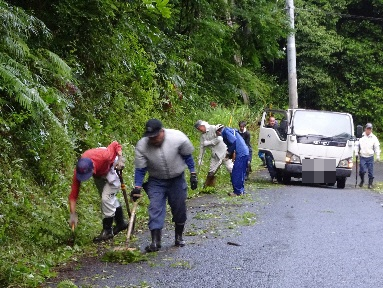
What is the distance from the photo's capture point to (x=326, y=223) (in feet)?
38.9

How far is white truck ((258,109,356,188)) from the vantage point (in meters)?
18.3

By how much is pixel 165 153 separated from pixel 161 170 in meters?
0.27

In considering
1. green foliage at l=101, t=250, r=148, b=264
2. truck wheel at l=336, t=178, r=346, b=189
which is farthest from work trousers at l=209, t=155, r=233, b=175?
green foliage at l=101, t=250, r=148, b=264

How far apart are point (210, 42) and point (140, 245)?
44.8ft

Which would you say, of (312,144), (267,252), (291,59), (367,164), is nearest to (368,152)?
(367,164)

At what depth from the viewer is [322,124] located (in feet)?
62.4

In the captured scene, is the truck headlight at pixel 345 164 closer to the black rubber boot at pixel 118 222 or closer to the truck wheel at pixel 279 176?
the truck wheel at pixel 279 176

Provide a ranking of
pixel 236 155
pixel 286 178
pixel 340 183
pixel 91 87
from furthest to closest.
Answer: pixel 286 178 < pixel 340 183 < pixel 236 155 < pixel 91 87

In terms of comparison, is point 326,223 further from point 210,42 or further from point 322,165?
point 210,42

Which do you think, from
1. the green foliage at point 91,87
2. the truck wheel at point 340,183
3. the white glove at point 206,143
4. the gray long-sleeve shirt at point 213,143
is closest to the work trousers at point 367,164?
the truck wheel at point 340,183

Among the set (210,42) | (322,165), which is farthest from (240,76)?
(322,165)

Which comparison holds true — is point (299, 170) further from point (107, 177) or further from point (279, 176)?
point (107, 177)

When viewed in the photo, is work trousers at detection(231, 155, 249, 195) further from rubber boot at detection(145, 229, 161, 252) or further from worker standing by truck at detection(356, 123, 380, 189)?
rubber boot at detection(145, 229, 161, 252)

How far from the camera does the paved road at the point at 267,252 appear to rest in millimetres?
7641
